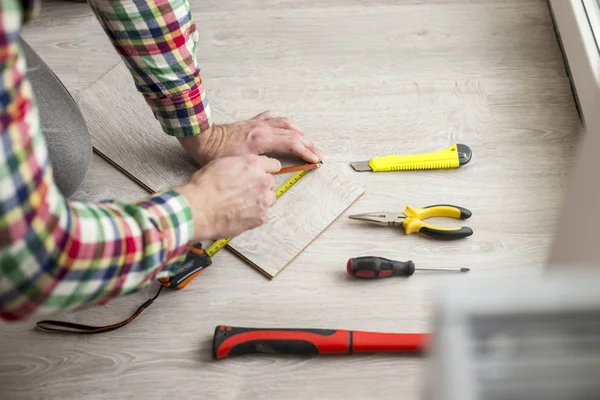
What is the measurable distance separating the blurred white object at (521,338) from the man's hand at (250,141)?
34.7 inches

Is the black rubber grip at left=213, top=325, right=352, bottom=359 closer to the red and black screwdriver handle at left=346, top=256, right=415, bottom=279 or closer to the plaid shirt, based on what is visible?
the red and black screwdriver handle at left=346, top=256, right=415, bottom=279

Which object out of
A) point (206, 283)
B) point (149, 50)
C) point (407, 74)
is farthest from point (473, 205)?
point (149, 50)

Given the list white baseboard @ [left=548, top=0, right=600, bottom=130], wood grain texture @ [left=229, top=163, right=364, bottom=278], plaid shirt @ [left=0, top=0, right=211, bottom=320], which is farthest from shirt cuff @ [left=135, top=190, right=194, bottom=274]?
white baseboard @ [left=548, top=0, right=600, bottom=130]

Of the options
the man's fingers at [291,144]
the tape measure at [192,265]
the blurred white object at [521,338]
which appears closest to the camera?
the blurred white object at [521,338]

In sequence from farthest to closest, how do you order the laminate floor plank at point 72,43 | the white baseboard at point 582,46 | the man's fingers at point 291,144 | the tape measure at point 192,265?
the laminate floor plank at point 72,43, the white baseboard at point 582,46, the man's fingers at point 291,144, the tape measure at point 192,265

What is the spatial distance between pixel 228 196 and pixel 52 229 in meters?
0.35

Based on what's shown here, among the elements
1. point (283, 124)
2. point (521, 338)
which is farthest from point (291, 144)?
point (521, 338)

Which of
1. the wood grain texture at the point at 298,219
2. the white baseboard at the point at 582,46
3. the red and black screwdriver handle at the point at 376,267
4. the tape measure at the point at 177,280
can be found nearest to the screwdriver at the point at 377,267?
the red and black screwdriver handle at the point at 376,267

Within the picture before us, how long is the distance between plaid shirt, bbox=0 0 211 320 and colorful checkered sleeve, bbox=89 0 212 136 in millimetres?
15

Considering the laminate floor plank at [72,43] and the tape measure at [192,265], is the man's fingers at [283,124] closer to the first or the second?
the tape measure at [192,265]

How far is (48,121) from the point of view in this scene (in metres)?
1.31

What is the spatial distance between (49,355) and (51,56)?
2.57 feet

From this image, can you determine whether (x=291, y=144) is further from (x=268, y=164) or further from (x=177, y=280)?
(x=177, y=280)

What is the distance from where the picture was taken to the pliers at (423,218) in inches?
49.6
